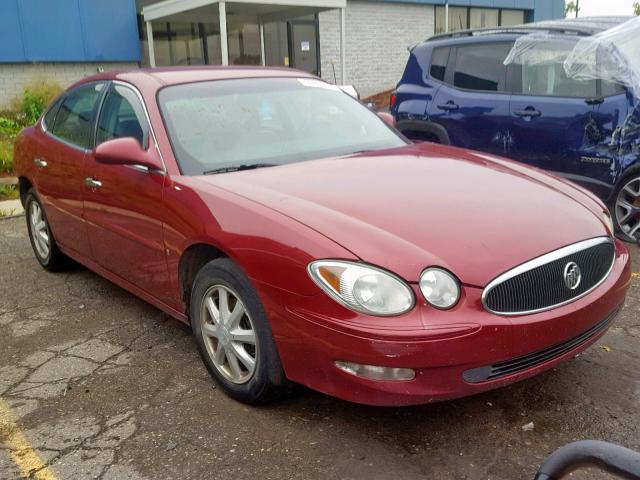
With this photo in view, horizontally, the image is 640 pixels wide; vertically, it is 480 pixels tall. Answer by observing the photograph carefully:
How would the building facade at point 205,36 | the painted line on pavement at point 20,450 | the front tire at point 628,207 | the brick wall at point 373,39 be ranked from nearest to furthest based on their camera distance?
the painted line on pavement at point 20,450 < the front tire at point 628,207 < the building facade at point 205,36 < the brick wall at point 373,39

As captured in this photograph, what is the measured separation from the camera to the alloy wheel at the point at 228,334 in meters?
3.06

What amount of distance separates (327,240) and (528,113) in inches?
157

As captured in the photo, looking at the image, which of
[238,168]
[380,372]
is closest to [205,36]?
[238,168]

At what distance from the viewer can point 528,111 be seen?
19.7 feet

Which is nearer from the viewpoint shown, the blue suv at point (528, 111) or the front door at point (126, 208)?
the front door at point (126, 208)

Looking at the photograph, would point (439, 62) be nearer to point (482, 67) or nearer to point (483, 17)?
point (482, 67)

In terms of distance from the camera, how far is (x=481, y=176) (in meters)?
3.46

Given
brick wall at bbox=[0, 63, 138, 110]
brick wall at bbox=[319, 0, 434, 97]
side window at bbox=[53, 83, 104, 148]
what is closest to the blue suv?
side window at bbox=[53, 83, 104, 148]

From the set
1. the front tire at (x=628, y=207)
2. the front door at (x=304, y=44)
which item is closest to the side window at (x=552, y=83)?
the front tire at (x=628, y=207)

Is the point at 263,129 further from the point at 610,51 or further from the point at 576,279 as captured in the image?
the point at 610,51

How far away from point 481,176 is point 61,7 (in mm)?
13930

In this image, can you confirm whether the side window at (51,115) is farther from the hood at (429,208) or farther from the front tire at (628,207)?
the front tire at (628,207)

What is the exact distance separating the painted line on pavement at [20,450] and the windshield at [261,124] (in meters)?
1.47

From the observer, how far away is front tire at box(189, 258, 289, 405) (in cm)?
292
